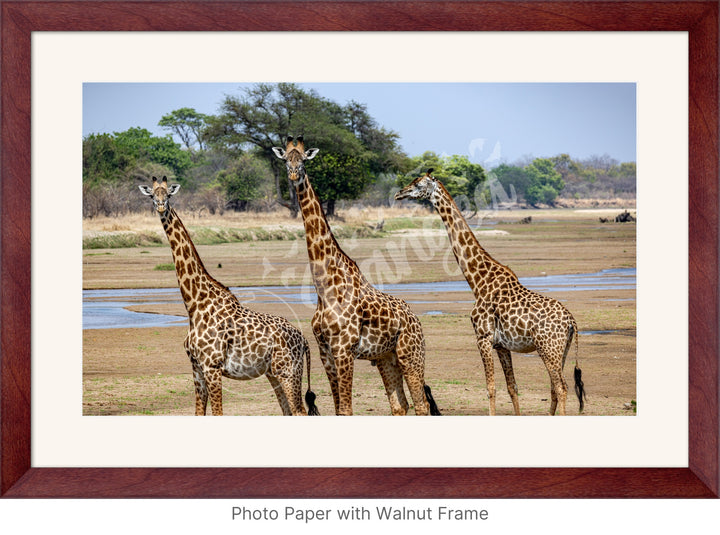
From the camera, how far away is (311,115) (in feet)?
28.4

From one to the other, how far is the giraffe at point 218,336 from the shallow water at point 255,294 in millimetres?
1559

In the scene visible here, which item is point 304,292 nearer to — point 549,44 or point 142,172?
point 142,172

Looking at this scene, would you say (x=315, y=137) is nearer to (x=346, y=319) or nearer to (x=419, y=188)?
(x=419, y=188)

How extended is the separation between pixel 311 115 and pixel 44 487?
13.7 feet

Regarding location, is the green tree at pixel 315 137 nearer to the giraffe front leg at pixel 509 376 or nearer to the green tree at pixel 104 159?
the green tree at pixel 104 159

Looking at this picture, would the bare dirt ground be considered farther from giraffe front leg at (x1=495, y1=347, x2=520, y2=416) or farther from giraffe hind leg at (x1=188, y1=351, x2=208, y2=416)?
giraffe hind leg at (x1=188, y1=351, x2=208, y2=416)

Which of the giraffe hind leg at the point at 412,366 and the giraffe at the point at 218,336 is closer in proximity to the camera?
the giraffe at the point at 218,336

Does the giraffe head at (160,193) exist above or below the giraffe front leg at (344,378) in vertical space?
above

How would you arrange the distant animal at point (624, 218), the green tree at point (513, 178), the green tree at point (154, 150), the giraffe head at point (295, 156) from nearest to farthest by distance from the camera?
the giraffe head at point (295, 156)
the distant animal at point (624, 218)
the green tree at point (154, 150)
the green tree at point (513, 178)

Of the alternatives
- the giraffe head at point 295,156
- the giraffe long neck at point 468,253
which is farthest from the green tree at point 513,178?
the giraffe head at point 295,156

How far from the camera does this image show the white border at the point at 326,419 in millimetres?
6277

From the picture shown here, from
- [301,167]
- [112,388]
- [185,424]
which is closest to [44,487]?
[185,424]

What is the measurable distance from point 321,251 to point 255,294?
377cm

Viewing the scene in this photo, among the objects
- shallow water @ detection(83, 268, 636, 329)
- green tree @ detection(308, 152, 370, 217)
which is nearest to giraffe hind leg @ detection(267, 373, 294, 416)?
shallow water @ detection(83, 268, 636, 329)
